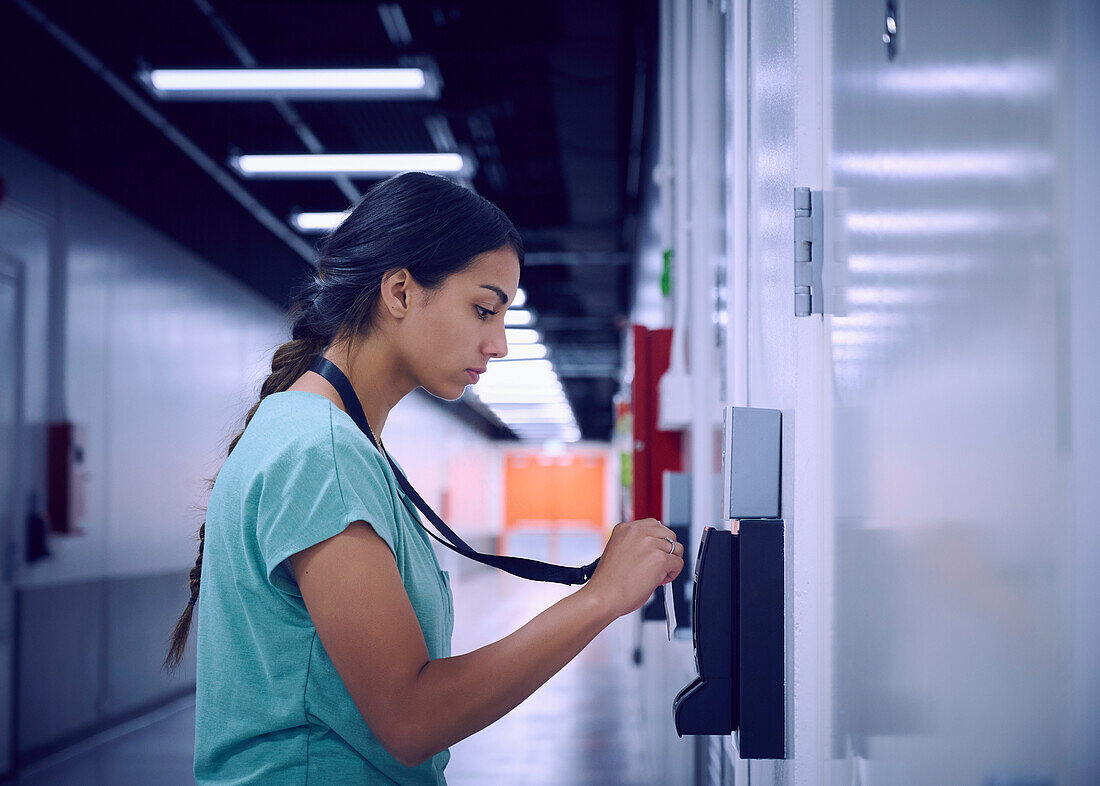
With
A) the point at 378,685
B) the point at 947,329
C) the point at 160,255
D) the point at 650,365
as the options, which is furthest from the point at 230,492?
the point at 160,255

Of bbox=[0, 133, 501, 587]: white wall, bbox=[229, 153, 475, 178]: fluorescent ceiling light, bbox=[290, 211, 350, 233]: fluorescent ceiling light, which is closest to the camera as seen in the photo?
bbox=[0, 133, 501, 587]: white wall

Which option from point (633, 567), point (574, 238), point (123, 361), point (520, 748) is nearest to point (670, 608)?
point (633, 567)

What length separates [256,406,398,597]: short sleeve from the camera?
0.84 m

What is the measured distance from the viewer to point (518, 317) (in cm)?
951

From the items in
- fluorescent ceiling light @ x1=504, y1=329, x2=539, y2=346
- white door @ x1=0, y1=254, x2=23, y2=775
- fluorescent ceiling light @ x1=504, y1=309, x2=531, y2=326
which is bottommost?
A: white door @ x1=0, y1=254, x2=23, y2=775

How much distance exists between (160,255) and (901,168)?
6.32m

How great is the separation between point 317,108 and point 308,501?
4783mm

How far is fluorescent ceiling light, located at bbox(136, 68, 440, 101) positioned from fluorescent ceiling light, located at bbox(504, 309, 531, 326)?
514cm

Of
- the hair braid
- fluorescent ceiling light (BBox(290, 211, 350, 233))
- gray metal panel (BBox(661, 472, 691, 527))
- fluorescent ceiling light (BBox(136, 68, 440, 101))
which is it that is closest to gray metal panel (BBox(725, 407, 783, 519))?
the hair braid

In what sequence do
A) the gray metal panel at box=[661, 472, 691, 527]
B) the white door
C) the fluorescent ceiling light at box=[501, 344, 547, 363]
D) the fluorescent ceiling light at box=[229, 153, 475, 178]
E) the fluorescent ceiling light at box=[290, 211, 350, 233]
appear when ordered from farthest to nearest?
the fluorescent ceiling light at box=[501, 344, 547, 363], the fluorescent ceiling light at box=[290, 211, 350, 233], the fluorescent ceiling light at box=[229, 153, 475, 178], the white door, the gray metal panel at box=[661, 472, 691, 527]

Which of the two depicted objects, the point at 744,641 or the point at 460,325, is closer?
the point at 744,641

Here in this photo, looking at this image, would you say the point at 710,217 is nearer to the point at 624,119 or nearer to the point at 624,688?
the point at 624,119

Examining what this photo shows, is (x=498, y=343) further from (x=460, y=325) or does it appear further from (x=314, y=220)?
(x=314, y=220)

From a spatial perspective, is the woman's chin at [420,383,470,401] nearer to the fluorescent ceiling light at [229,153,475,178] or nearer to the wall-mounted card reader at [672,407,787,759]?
the wall-mounted card reader at [672,407,787,759]
